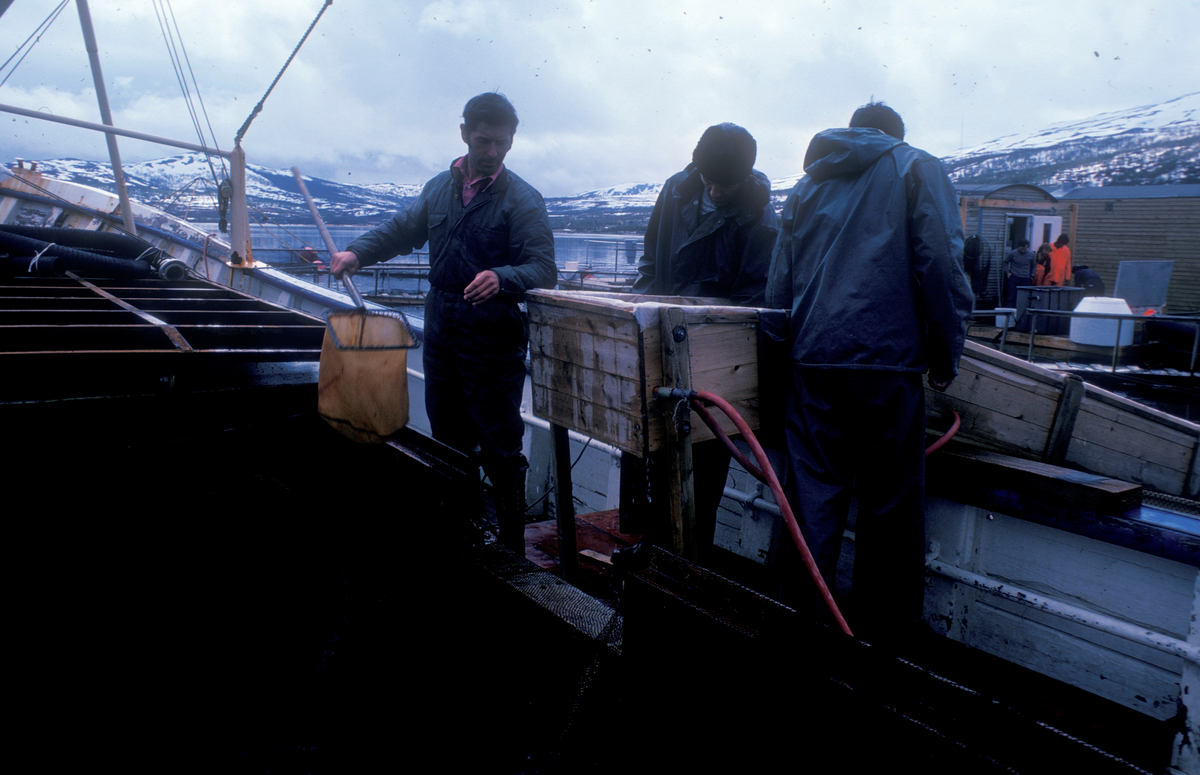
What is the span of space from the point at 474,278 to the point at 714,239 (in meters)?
1.27

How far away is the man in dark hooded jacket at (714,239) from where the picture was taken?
3006 millimetres

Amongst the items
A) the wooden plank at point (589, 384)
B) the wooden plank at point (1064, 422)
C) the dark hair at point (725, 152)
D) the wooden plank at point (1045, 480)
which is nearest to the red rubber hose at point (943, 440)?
the wooden plank at point (1045, 480)

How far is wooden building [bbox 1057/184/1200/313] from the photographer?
22141mm

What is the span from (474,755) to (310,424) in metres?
1.95

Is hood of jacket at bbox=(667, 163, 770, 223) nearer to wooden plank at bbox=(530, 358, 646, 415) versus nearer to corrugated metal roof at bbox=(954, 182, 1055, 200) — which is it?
wooden plank at bbox=(530, 358, 646, 415)

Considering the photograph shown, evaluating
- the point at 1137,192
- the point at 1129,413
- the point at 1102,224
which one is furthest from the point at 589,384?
the point at 1137,192

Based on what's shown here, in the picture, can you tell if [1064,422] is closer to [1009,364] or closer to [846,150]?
[1009,364]

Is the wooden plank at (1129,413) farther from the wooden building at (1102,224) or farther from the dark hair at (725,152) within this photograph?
the wooden building at (1102,224)

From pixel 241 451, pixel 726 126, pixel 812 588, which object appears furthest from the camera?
pixel 241 451

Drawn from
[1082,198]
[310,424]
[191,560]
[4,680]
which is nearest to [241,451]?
[310,424]

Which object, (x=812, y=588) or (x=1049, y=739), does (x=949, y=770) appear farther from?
(x=812, y=588)

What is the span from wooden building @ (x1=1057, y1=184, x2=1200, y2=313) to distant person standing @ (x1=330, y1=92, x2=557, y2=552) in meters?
25.7

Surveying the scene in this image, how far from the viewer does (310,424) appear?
3.57 metres

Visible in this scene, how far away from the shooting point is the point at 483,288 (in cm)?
316
